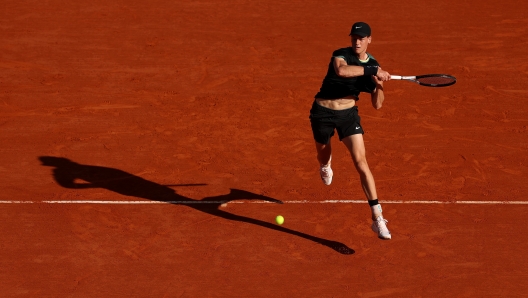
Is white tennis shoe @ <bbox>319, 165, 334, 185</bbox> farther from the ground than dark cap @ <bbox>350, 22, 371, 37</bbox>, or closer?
closer

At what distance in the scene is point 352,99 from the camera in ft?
34.9

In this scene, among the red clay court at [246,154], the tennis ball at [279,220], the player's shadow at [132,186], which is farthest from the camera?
the player's shadow at [132,186]

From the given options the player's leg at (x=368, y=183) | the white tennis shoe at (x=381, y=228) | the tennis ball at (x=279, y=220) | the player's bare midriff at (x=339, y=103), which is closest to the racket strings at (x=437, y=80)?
the player's bare midriff at (x=339, y=103)

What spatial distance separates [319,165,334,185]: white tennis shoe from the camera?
11234 millimetres

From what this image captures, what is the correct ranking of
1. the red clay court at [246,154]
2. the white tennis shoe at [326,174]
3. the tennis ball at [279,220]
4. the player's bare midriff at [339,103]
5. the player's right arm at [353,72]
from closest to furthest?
1. the player's right arm at [353,72]
2. the red clay court at [246,154]
3. the player's bare midriff at [339,103]
4. the tennis ball at [279,220]
5. the white tennis shoe at [326,174]

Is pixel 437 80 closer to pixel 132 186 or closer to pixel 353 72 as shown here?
pixel 353 72

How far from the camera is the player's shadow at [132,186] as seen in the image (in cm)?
1145

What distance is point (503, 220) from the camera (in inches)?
435

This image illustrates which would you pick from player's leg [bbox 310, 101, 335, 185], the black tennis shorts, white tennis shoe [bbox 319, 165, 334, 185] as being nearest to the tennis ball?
white tennis shoe [bbox 319, 165, 334, 185]

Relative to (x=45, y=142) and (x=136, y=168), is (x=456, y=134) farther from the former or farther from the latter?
(x=45, y=142)

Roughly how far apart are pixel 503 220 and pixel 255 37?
8.04 m

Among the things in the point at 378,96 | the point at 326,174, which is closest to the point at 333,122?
the point at 378,96

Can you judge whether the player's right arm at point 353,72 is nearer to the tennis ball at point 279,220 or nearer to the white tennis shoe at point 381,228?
the white tennis shoe at point 381,228

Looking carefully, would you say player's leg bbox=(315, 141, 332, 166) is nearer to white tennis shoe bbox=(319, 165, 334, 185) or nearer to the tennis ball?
white tennis shoe bbox=(319, 165, 334, 185)
